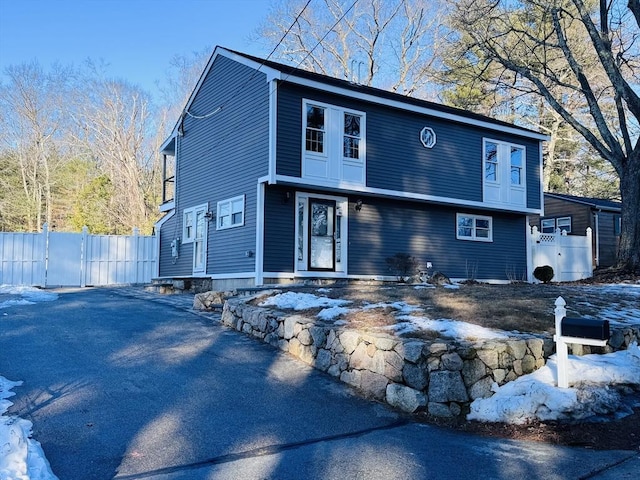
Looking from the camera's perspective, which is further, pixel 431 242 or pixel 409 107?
pixel 431 242

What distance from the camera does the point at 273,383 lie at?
566 cm

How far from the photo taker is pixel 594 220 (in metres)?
24.0

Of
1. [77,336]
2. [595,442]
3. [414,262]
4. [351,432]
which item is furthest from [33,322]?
[414,262]

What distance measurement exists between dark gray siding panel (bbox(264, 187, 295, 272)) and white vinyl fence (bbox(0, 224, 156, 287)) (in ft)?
25.4

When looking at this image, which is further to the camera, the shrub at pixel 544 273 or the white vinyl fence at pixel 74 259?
the shrub at pixel 544 273

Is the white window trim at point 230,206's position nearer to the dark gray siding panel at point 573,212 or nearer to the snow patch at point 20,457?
the snow patch at point 20,457

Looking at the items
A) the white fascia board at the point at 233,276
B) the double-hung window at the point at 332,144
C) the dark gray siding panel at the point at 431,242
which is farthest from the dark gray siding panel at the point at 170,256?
the dark gray siding panel at the point at 431,242

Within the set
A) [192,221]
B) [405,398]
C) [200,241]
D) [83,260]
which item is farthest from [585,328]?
[83,260]

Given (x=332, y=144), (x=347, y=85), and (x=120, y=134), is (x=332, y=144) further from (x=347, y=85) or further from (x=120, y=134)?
(x=120, y=134)

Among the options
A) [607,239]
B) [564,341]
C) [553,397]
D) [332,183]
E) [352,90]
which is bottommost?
[553,397]

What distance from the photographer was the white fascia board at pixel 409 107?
40.3 feet

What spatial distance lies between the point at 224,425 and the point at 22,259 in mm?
14358

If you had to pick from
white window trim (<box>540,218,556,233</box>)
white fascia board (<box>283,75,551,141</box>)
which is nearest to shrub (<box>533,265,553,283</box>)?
white fascia board (<box>283,75,551,141</box>)

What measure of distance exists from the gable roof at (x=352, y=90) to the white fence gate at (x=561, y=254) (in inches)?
148
